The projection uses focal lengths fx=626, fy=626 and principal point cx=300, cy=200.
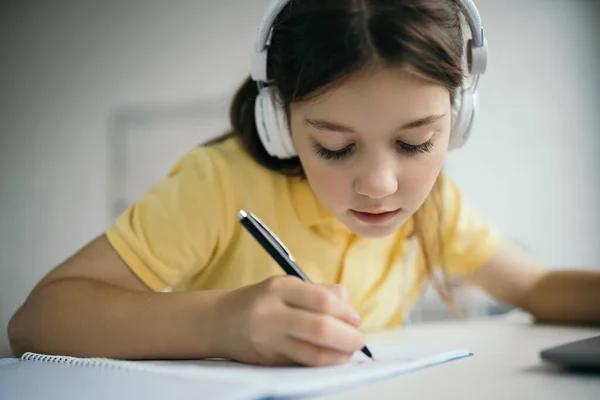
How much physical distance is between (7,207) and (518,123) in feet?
5.55

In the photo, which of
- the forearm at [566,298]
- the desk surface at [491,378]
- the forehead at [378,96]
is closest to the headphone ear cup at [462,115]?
the forehead at [378,96]

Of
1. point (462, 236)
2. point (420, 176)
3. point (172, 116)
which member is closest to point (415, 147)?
point (420, 176)

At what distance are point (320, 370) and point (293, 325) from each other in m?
0.04

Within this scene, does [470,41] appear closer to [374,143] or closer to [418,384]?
[374,143]

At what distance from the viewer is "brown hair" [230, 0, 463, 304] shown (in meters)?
0.57

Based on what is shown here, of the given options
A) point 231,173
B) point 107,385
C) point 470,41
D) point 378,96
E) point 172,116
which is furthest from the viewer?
point 172,116

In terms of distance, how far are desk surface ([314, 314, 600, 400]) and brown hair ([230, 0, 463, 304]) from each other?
26 cm

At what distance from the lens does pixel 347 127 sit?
1.88ft

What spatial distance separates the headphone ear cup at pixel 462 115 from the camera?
687mm

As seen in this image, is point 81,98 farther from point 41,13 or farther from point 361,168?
point 361,168

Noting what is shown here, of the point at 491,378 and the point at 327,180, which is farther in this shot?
the point at 327,180

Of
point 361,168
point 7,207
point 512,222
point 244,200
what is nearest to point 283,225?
point 244,200

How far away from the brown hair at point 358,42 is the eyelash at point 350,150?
56 mm

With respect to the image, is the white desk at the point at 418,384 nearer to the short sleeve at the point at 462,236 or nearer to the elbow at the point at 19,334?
the elbow at the point at 19,334
